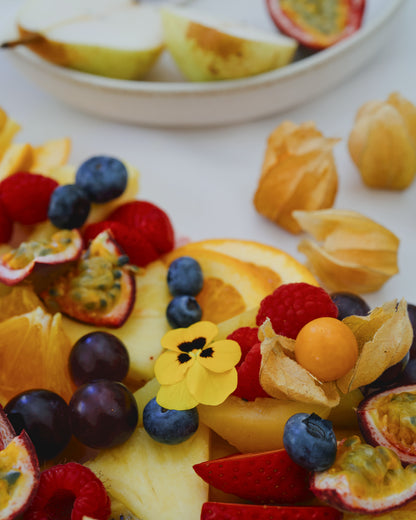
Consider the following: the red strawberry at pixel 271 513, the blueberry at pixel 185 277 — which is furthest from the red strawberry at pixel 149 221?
the red strawberry at pixel 271 513

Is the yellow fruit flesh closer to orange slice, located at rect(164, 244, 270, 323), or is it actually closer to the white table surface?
orange slice, located at rect(164, 244, 270, 323)

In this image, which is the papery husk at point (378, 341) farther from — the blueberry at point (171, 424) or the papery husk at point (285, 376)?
the blueberry at point (171, 424)

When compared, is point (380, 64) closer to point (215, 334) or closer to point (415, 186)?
point (415, 186)

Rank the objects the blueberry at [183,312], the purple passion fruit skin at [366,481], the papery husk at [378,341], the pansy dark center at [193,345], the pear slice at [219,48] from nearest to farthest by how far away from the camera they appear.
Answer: the purple passion fruit skin at [366,481] → the papery husk at [378,341] → the pansy dark center at [193,345] → the blueberry at [183,312] → the pear slice at [219,48]

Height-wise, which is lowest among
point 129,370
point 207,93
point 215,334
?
point 129,370

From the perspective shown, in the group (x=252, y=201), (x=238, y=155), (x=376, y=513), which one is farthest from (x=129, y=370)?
(x=238, y=155)

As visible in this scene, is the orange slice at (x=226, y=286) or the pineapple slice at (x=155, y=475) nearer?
the pineapple slice at (x=155, y=475)
